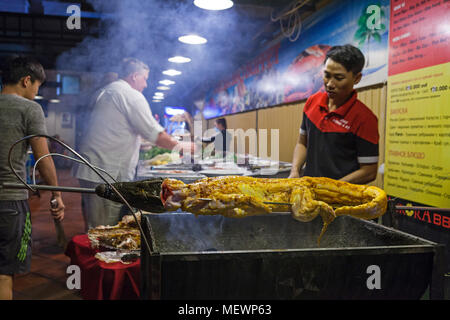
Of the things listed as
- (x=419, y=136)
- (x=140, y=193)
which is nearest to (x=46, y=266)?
(x=140, y=193)

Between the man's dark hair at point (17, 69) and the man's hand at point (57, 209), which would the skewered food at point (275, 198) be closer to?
the man's hand at point (57, 209)

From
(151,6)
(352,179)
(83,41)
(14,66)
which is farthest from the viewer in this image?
(83,41)

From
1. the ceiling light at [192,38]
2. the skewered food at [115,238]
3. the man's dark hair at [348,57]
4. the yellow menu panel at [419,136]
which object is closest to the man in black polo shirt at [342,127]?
the man's dark hair at [348,57]

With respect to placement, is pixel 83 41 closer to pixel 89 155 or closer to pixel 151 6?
pixel 151 6

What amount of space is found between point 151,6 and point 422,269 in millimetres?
5343

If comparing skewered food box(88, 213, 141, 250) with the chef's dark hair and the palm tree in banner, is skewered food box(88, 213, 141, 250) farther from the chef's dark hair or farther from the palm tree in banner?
the palm tree in banner

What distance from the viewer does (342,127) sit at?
110 inches

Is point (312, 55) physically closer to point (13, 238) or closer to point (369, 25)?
point (369, 25)

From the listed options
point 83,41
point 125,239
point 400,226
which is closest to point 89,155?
point 125,239

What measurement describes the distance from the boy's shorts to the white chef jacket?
864 mm

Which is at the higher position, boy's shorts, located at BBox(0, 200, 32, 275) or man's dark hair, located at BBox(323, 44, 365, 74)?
man's dark hair, located at BBox(323, 44, 365, 74)

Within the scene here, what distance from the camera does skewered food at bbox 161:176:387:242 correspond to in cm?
145

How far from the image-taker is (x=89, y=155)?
11.9ft

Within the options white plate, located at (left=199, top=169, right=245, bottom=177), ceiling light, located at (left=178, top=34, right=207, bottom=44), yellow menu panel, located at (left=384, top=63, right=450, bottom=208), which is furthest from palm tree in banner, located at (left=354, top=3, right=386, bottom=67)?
ceiling light, located at (left=178, top=34, right=207, bottom=44)
